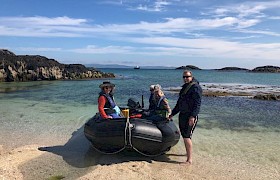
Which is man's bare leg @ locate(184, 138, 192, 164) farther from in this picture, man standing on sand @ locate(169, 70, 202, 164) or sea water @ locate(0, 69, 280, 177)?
sea water @ locate(0, 69, 280, 177)

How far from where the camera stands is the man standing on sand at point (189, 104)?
783 cm

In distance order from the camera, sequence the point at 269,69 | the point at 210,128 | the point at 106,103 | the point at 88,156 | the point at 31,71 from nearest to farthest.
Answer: the point at 88,156
the point at 106,103
the point at 210,128
the point at 31,71
the point at 269,69

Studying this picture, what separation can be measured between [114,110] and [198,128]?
4.80 m

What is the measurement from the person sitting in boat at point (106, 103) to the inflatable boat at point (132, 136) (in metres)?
0.31

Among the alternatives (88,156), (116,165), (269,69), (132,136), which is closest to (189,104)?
(132,136)

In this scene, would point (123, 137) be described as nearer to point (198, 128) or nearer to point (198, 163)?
point (198, 163)

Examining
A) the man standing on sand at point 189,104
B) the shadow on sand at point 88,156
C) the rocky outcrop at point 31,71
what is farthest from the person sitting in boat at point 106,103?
the rocky outcrop at point 31,71

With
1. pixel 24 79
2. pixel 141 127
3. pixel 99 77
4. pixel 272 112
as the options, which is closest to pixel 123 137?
pixel 141 127

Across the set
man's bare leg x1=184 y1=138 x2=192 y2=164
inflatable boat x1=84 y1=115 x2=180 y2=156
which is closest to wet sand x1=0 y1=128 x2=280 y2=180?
man's bare leg x1=184 y1=138 x2=192 y2=164

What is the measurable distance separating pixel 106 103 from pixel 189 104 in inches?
99.0

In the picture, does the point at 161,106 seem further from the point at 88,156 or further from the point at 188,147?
the point at 88,156

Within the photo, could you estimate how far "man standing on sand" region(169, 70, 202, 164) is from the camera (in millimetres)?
7832

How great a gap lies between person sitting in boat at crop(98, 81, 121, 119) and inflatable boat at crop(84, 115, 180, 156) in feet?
1.00

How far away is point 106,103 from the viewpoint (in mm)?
9203
